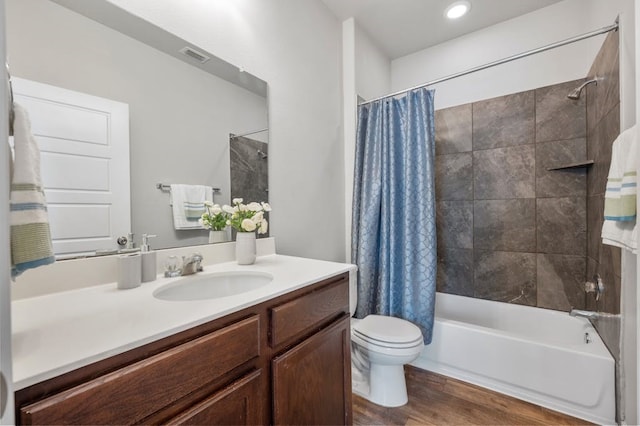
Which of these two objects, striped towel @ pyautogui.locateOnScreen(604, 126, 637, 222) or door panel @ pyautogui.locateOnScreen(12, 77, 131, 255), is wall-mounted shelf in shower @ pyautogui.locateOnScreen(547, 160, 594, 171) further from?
door panel @ pyautogui.locateOnScreen(12, 77, 131, 255)

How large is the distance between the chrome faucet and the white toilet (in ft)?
3.37

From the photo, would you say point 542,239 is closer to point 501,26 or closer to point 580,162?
point 580,162

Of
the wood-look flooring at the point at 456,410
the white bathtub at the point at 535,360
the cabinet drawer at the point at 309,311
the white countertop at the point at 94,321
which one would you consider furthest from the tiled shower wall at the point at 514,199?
the white countertop at the point at 94,321

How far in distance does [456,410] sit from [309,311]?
1.23 m

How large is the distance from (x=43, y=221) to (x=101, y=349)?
10.8 inches

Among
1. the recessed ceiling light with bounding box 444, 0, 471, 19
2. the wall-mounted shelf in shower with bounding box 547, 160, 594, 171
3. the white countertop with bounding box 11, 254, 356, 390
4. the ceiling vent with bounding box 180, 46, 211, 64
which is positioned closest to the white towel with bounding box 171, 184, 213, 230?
the white countertop with bounding box 11, 254, 356, 390

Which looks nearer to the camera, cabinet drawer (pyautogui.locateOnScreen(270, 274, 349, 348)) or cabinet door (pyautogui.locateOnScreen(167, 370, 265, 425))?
cabinet door (pyautogui.locateOnScreen(167, 370, 265, 425))

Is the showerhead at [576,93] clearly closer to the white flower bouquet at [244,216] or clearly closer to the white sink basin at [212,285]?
the white flower bouquet at [244,216]

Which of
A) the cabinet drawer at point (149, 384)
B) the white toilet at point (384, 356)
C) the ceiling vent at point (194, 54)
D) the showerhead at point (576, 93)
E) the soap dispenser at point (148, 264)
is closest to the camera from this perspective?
the cabinet drawer at point (149, 384)

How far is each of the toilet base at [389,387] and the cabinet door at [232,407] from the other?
1020 millimetres

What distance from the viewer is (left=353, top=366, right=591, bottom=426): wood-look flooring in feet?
4.77

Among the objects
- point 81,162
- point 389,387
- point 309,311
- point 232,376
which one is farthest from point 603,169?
point 81,162

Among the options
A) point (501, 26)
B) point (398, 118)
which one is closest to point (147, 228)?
point (398, 118)

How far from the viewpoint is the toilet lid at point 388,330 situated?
5.00 ft
